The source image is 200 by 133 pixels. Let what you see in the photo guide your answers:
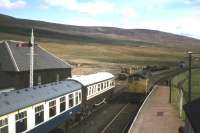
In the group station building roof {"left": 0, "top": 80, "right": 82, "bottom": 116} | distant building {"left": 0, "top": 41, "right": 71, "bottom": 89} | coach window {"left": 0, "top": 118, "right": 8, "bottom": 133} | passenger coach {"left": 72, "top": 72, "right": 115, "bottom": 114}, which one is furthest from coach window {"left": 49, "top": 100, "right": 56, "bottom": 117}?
distant building {"left": 0, "top": 41, "right": 71, "bottom": 89}

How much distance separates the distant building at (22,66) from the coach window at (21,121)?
60.8 ft

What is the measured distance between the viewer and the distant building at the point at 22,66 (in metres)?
42.6

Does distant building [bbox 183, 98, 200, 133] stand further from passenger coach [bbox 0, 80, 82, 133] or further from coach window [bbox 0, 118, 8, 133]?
coach window [bbox 0, 118, 8, 133]

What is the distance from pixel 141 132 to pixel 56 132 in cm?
721

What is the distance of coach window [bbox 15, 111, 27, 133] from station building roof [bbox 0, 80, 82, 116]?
0.37m

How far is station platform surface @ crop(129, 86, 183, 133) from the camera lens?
30650mm

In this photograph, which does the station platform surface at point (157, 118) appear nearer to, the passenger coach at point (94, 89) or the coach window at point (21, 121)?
the passenger coach at point (94, 89)

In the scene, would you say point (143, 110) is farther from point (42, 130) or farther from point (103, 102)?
point (42, 130)

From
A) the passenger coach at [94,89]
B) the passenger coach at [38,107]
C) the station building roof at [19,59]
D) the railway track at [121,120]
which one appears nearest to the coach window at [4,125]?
the passenger coach at [38,107]

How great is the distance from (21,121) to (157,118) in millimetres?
18734

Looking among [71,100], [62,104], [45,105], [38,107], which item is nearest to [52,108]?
[45,105]

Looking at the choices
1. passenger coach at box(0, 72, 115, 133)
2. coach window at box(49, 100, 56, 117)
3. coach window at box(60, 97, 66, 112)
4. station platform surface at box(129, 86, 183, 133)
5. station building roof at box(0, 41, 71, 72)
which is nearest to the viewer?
passenger coach at box(0, 72, 115, 133)

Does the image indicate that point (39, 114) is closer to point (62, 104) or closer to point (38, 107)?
point (38, 107)

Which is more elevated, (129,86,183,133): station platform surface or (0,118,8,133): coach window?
(0,118,8,133): coach window
